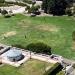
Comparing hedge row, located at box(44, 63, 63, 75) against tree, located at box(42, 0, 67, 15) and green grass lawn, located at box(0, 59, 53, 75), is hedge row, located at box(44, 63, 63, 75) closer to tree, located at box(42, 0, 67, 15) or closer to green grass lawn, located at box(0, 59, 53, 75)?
green grass lawn, located at box(0, 59, 53, 75)

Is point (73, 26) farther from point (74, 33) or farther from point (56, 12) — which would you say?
point (56, 12)

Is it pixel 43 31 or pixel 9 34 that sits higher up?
pixel 43 31

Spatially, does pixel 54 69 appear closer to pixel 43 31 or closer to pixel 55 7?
pixel 43 31

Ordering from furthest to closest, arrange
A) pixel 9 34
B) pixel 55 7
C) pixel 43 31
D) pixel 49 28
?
pixel 55 7 → pixel 49 28 → pixel 43 31 → pixel 9 34

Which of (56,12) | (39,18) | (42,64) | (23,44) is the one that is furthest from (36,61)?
(56,12)

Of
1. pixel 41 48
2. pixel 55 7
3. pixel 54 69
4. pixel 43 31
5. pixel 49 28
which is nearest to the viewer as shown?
pixel 54 69

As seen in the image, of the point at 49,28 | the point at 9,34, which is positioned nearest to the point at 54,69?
the point at 9,34

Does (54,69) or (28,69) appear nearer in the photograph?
(54,69)
